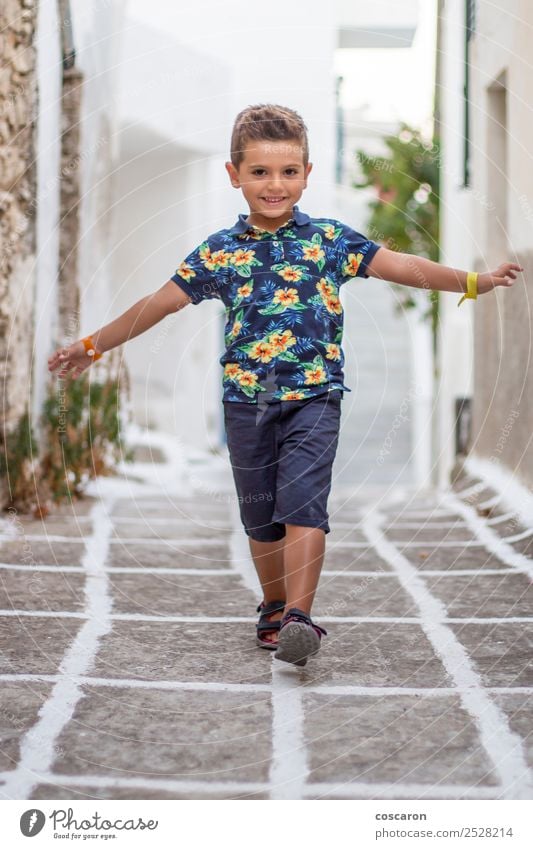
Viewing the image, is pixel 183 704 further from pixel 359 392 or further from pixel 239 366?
pixel 359 392

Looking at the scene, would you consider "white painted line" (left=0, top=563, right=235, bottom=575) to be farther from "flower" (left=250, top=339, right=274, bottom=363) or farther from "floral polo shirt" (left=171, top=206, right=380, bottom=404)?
"flower" (left=250, top=339, right=274, bottom=363)

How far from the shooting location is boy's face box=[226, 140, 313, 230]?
8.08ft

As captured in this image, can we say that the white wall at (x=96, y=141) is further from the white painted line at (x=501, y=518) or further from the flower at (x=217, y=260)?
the flower at (x=217, y=260)

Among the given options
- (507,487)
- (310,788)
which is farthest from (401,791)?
(507,487)

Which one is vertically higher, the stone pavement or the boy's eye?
the boy's eye

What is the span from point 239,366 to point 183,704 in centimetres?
76

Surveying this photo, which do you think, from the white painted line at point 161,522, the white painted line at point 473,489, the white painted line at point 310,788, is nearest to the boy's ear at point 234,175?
the white painted line at point 310,788

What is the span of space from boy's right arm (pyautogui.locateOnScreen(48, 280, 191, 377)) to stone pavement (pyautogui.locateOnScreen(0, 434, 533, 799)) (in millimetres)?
661

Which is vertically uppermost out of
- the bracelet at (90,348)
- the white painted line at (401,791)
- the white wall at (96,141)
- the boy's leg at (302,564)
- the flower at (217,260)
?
the white wall at (96,141)

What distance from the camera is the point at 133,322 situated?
256 cm

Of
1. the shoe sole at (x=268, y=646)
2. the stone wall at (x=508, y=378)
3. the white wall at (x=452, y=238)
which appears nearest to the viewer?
the shoe sole at (x=268, y=646)

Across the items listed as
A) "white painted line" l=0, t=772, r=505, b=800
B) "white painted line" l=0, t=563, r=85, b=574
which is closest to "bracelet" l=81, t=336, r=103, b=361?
"white painted line" l=0, t=563, r=85, b=574

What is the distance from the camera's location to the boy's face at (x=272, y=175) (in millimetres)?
2463

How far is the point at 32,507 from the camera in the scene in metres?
4.39
